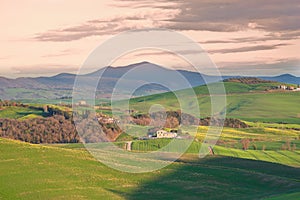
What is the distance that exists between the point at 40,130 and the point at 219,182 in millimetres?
82137

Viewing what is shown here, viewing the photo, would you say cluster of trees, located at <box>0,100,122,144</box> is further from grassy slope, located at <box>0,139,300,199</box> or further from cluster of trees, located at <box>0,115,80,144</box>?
grassy slope, located at <box>0,139,300,199</box>

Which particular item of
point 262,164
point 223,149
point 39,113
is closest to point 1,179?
point 262,164

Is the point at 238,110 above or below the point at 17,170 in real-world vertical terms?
above

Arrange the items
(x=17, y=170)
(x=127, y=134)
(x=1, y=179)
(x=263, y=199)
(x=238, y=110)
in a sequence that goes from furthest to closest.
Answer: (x=238, y=110), (x=127, y=134), (x=17, y=170), (x=1, y=179), (x=263, y=199)

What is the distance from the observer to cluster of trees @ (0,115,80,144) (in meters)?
133

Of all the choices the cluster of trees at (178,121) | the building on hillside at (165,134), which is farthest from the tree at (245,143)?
the cluster of trees at (178,121)

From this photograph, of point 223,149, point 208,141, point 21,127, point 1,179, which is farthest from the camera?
point 21,127

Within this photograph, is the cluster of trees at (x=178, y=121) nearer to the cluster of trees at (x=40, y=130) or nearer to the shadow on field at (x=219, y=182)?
the cluster of trees at (x=40, y=130)

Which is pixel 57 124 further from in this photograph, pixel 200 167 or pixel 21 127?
pixel 200 167

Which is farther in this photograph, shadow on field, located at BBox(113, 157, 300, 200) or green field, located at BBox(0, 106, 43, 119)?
green field, located at BBox(0, 106, 43, 119)

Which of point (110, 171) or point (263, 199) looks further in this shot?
point (110, 171)

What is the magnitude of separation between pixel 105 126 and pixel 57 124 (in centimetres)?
1439

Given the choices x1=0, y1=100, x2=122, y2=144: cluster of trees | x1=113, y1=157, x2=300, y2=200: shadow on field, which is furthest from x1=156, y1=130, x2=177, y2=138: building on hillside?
x1=113, y1=157, x2=300, y2=200: shadow on field

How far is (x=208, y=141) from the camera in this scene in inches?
4562
